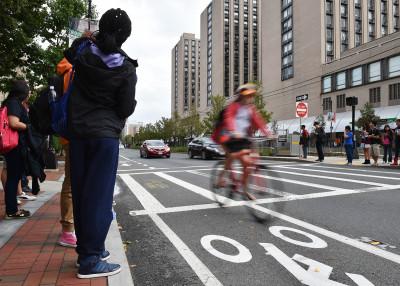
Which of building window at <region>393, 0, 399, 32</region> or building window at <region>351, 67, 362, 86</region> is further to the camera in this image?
building window at <region>393, 0, 399, 32</region>

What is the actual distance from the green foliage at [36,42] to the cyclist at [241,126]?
25.7ft

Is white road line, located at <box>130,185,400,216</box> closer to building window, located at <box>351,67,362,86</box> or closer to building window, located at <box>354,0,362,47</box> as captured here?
building window, located at <box>351,67,362,86</box>

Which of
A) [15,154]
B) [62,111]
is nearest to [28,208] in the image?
[15,154]

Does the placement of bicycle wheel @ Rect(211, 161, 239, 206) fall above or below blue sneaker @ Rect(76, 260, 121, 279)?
above

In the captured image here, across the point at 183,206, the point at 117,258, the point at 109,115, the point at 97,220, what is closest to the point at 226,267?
the point at 117,258

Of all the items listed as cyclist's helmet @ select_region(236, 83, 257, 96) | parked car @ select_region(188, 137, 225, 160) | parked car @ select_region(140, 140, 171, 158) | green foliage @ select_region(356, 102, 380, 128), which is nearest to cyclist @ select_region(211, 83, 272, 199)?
cyclist's helmet @ select_region(236, 83, 257, 96)

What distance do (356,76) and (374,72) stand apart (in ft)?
12.2

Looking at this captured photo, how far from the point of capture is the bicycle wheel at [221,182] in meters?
5.92

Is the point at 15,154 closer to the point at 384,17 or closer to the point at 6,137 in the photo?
the point at 6,137

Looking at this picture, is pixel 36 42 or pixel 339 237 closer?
pixel 339 237

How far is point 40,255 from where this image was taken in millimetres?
3766

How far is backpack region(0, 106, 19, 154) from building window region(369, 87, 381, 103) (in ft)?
180

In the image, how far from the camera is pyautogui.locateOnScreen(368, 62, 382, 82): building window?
5225 cm

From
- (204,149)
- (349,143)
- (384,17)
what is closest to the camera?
(349,143)
